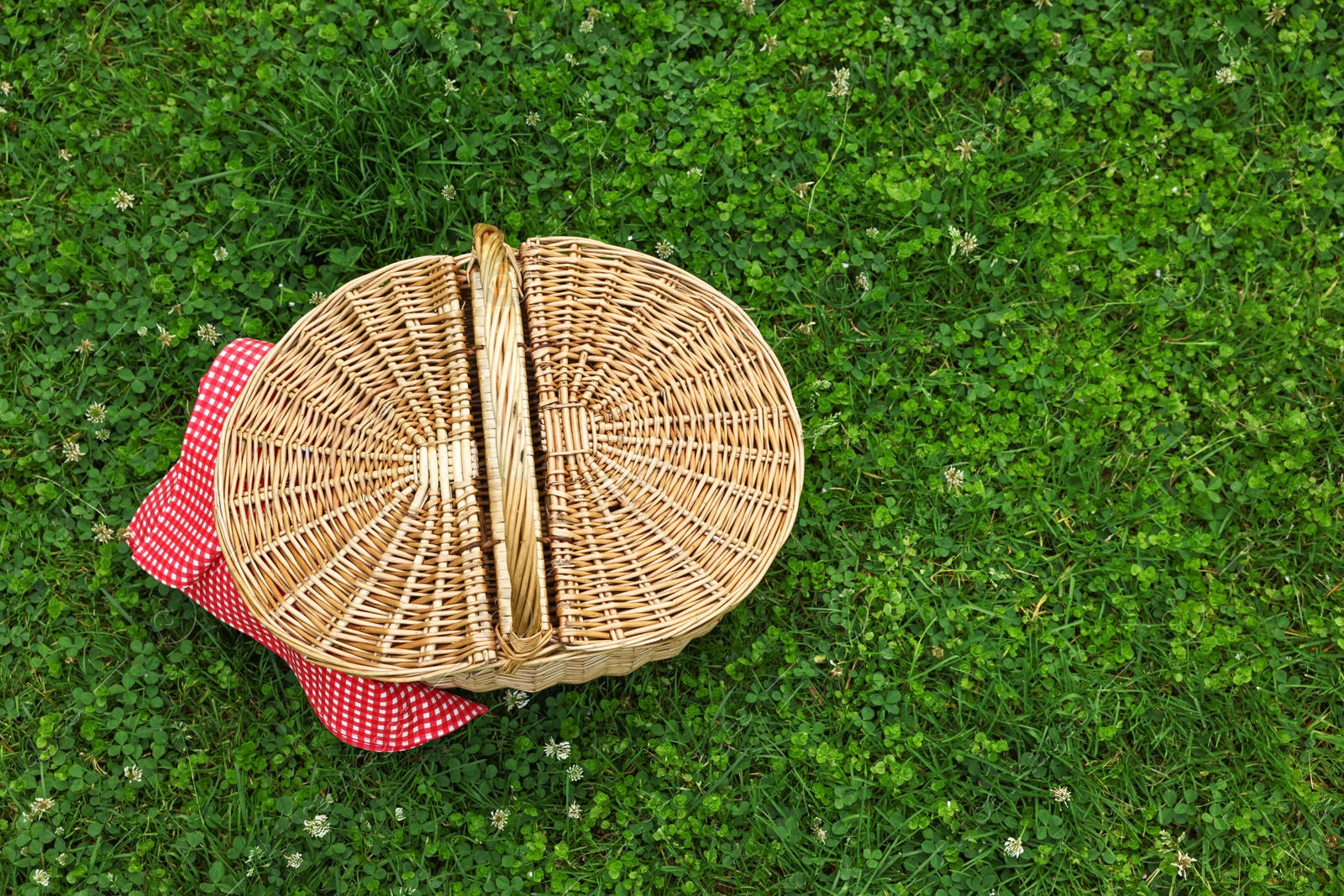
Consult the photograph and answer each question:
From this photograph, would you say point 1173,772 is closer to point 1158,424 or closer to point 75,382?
point 1158,424

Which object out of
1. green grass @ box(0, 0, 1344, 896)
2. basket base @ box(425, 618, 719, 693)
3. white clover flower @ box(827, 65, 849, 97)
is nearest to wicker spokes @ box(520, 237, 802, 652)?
basket base @ box(425, 618, 719, 693)

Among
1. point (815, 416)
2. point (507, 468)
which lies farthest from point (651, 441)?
point (815, 416)

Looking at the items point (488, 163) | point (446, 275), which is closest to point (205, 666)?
point (446, 275)

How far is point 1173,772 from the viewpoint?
3168 mm

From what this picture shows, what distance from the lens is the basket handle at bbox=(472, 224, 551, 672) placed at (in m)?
2.16

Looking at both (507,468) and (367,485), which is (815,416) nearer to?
(507,468)

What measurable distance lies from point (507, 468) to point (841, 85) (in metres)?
2.21

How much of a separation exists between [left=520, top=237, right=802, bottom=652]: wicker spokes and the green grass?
0.71 meters

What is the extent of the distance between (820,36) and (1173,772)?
2.93 metres

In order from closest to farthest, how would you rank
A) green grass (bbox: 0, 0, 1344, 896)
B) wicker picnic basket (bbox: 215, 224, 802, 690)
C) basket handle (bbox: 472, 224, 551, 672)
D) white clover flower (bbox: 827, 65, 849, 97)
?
basket handle (bbox: 472, 224, 551, 672) → wicker picnic basket (bbox: 215, 224, 802, 690) → green grass (bbox: 0, 0, 1344, 896) → white clover flower (bbox: 827, 65, 849, 97)

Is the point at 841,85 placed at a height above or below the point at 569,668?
above

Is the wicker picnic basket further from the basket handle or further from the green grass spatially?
the green grass

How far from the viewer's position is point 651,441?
2.58m

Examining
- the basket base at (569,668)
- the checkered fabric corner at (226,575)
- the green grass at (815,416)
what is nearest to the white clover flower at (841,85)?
the green grass at (815,416)
